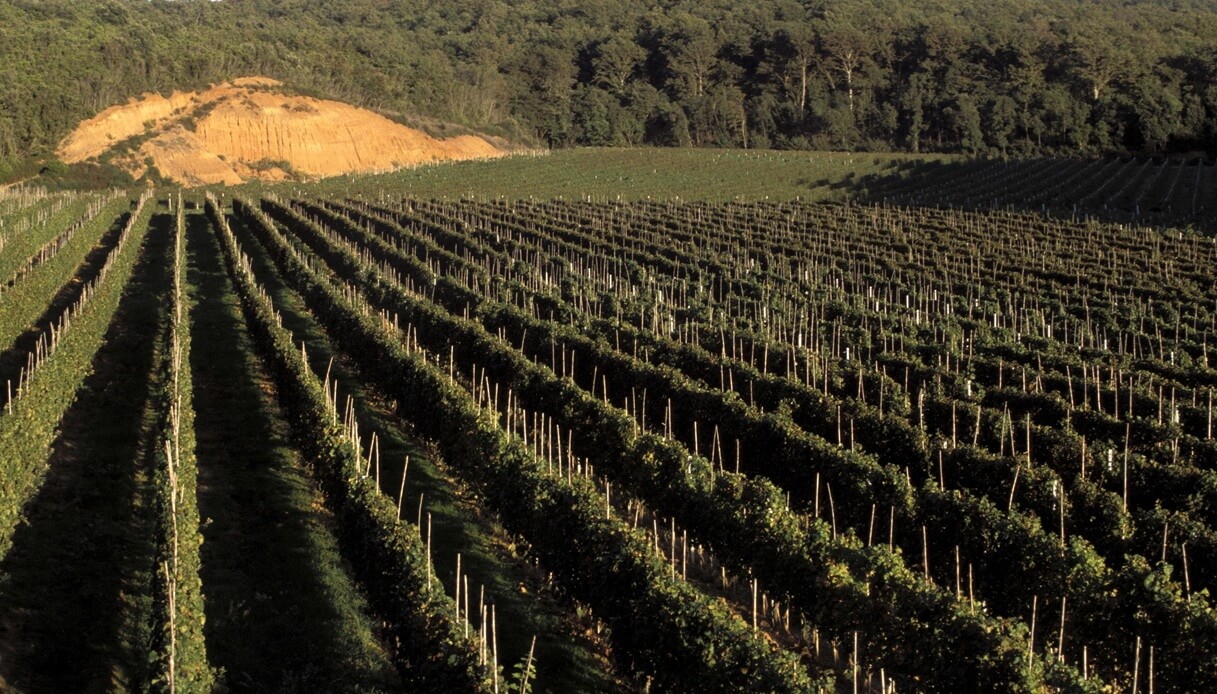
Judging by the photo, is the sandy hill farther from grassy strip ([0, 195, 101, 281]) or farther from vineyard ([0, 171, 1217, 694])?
vineyard ([0, 171, 1217, 694])

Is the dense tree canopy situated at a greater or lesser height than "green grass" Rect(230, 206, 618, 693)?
greater

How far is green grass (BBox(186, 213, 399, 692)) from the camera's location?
1430 centimetres

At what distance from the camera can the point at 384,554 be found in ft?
49.8

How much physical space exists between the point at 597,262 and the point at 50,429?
99.9 ft

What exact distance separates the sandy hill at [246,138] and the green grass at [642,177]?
289 inches

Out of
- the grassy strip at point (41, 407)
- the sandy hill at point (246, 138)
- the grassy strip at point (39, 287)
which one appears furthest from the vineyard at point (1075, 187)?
the grassy strip at point (41, 407)

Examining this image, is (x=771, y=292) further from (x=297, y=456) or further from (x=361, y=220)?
(x=361, y=220)

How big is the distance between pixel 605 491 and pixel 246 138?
9032cm

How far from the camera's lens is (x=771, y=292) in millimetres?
40844

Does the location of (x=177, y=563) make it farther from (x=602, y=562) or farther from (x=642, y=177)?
(x=642, y=177)

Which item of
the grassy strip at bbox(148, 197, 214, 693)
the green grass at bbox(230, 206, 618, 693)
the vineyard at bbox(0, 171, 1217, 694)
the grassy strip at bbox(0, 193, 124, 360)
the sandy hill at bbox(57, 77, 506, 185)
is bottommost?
the green grass at bbox(230, 206, 618, 693)

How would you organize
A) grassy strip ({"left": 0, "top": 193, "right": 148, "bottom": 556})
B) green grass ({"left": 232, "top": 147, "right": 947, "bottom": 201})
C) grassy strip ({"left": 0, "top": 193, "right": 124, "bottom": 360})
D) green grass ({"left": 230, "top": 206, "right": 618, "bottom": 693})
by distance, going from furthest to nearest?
green grass ({"left": 232, "top": 147, "right": 947, "bottom": 201}) < grassy strip ({"left": 0, "top": 193, "right": 124, "bottom": 360}) < grassy strip ({"left": 0, "top": 193, "right": 148, "bottom": 556}) < green grass ({"left": 230, "top": 206, "right": 618, "bottom": 693})

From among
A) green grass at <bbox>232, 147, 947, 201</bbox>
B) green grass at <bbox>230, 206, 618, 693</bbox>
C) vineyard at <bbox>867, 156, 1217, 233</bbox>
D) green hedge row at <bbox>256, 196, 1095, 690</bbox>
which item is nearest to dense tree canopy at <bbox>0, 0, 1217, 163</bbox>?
vineyard at <bbox>867, 156, 1217, 233</bbox>

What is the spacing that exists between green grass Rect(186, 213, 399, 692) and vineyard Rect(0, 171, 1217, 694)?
0.06m
